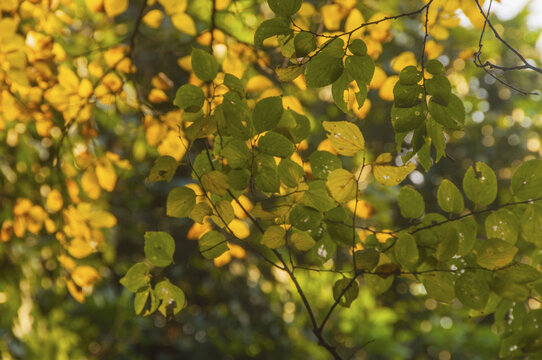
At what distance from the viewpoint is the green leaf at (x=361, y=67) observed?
0.69m

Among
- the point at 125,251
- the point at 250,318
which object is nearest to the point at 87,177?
the point at 250,318

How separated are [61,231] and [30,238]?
3.98 feet

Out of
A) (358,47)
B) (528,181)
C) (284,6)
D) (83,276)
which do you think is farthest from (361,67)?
(83,276)

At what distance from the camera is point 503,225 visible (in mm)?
815

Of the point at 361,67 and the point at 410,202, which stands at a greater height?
the point at 361,67

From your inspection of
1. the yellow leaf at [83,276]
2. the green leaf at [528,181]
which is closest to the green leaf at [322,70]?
the green leaf at [528,181]

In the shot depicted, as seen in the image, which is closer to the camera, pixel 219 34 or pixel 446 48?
pixel 219 34

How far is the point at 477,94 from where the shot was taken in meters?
4.27

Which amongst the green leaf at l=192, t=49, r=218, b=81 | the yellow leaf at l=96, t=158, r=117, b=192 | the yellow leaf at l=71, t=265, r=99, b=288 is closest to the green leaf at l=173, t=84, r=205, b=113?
the green leaf at l=192, t=49, r=218, b=81

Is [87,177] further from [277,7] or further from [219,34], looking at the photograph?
[277,7]

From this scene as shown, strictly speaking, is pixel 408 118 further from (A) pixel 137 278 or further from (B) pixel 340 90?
(A) pixel 137 278

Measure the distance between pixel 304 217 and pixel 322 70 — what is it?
0.76ft

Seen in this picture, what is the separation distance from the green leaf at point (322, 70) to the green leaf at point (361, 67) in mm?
16

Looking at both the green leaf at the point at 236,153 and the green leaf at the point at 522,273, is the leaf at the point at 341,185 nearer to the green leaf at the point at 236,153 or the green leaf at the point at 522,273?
the green leaf at the point at 236,153
